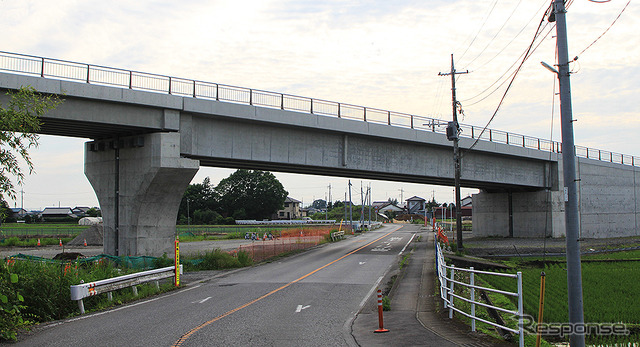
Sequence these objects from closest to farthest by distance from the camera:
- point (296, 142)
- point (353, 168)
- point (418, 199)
Result: point (296, 142)
point (353, 168)
point (418, 199)

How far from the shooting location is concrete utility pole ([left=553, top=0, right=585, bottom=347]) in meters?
9.06

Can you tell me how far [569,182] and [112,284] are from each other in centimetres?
1305

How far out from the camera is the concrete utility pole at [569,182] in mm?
9062

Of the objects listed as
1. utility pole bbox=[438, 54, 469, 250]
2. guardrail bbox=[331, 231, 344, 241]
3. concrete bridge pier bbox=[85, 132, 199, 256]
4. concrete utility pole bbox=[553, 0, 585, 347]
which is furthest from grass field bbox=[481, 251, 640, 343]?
guardrail bbox=[331, 231, 344, 241]

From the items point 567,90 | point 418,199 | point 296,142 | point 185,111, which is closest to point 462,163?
point 296,142

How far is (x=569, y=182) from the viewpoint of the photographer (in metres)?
9.41

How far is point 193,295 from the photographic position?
17.2 m

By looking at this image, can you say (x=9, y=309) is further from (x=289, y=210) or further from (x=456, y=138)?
(x=289, y=210)

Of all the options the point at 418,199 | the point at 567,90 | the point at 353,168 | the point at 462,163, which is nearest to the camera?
the point at 567,90

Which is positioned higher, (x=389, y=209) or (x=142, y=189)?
(x=142, y=189)

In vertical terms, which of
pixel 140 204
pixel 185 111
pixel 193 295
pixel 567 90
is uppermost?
pixel 185 111

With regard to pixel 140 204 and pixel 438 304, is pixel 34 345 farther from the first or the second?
pixel 140 204

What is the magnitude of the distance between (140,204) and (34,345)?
1673 centimetres

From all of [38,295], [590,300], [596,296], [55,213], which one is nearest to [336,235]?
[596,296]
